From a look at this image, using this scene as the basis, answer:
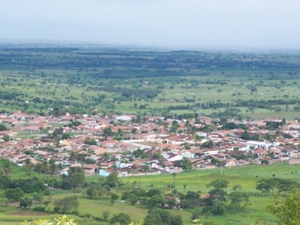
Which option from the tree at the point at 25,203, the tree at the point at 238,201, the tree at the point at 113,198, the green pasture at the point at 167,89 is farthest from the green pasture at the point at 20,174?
the green pasture at the point at 167,89

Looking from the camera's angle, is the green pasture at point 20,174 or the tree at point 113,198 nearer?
the tree at point 113,198

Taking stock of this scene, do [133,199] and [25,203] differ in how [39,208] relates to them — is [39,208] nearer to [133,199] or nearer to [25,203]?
[25,203]

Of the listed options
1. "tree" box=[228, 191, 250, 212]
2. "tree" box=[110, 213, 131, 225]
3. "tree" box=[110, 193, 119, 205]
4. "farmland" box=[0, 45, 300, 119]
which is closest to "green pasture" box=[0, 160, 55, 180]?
"tree" box=[110, 193, 119, 205]

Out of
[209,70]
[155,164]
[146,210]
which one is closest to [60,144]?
[155,164]

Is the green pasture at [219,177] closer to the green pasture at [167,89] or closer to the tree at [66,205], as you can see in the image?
the tree at [66,205]

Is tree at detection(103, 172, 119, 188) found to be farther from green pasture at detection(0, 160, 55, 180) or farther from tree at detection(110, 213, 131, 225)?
tree at detection(110, 213, 131, 225)
